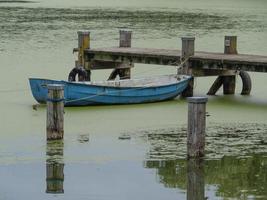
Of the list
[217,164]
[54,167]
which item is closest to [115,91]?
[217,164]

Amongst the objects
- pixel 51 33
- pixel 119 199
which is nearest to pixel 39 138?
pixel 119 199

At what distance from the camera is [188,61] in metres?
24.6

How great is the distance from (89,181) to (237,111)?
8585 mm

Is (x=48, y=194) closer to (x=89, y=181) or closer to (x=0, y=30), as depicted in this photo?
(x=89, y=181)

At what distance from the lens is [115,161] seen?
16.4 meters

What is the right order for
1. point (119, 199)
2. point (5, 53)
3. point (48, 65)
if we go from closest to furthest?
point (119, 199), point (48, 65), point (5, 53)

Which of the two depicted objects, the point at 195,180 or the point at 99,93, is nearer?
the point at 195,180

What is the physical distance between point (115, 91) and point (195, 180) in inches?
311

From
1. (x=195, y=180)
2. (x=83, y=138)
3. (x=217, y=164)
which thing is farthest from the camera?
(x=83, y=138)

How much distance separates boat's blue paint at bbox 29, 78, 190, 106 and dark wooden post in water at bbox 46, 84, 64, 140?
13.8ft

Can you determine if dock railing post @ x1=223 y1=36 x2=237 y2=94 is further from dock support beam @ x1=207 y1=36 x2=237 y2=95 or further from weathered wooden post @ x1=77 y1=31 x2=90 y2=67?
weathered wooden post @ x1=77 y1=31 x2=90 y2=67

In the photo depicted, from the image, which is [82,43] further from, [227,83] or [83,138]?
[83,138]

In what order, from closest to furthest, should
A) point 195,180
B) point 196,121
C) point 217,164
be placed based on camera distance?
point 195,180 < point 196,121 < point 217,164

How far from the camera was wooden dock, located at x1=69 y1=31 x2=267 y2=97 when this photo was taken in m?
24.0
